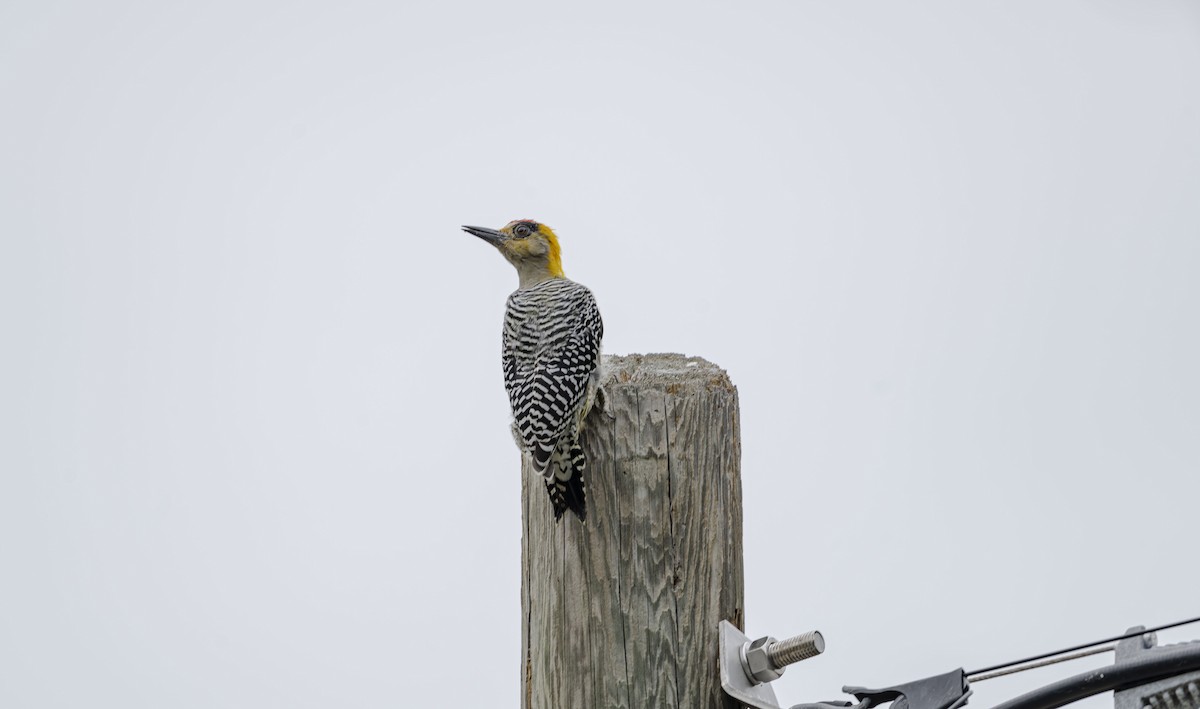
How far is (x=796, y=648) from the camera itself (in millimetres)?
3279

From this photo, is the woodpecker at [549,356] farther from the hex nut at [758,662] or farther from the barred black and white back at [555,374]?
the hex nut at [758,662]

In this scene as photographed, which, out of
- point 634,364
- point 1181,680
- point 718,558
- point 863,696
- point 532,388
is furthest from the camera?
point 532,388

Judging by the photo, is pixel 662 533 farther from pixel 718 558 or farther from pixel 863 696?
pixel 863 696

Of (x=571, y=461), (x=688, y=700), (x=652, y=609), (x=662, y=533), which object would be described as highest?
(x=571, y=461)

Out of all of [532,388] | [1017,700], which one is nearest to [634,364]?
[532,388]

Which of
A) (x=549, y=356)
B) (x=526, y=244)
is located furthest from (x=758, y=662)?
(x=526, y=244)

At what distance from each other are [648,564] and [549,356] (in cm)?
130

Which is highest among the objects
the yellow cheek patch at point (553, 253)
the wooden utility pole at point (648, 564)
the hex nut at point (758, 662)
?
the yellow cheek patch at point (553, 253)

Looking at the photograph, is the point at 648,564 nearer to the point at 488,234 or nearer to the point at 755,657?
the point at 755,657

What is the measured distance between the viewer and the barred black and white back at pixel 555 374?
11.3 feet

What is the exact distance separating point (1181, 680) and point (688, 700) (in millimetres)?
1260

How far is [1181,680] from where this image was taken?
8.09 ft

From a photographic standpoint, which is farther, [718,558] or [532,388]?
[532,388]

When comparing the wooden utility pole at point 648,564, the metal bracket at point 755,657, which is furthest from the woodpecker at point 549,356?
the metal bracket at point 755,657
